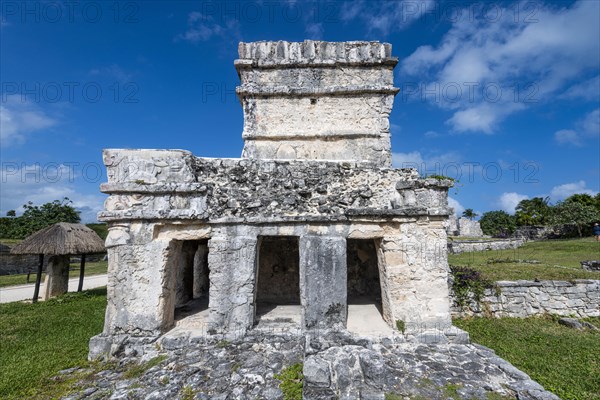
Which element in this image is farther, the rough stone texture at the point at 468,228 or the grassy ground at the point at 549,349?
the rough stone texture at the point at 468,228

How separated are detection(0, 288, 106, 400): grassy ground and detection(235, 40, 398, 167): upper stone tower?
20.7 ft

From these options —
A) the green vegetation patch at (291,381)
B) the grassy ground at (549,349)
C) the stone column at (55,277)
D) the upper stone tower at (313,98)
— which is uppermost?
the upper stone tower at (313,98)

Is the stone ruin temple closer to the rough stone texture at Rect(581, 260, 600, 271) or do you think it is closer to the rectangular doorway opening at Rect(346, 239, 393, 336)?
the rectangular doorway opening at Rect(346, 239, 393, 336)

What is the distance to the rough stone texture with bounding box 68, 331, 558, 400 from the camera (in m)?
3.90

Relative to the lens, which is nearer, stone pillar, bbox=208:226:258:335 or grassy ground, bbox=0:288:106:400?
grassy ground, bbox=0:288:106:400

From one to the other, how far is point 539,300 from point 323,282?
6.79 metres

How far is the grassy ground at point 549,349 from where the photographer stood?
183 inches

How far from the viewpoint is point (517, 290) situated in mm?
8281

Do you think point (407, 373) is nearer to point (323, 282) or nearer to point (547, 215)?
point (323, 282)

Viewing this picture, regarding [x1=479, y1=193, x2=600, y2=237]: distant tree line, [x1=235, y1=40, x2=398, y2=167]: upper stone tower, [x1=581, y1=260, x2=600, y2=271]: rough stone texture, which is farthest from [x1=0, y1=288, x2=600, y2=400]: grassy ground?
[x1=479, y1=193, x2=600, y2=237]: distant tree line

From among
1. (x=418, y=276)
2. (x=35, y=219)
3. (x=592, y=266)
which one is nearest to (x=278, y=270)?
(x=418, y=276)

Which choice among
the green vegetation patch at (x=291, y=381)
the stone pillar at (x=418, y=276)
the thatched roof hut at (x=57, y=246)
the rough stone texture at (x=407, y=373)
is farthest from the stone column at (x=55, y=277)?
the stone pillar at (x=418, y=276)

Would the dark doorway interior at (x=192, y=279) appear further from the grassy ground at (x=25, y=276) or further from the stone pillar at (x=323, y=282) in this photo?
the grassy ground at (x=25, y=276)

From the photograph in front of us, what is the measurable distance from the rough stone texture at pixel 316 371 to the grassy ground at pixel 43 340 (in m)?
0.43
